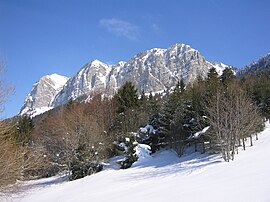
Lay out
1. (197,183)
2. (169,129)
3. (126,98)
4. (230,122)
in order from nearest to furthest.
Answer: (197,183) → (230,122) → (169,129) → (126,98)

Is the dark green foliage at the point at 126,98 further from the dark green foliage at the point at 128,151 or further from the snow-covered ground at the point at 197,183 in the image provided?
the snow-covered ground at the point at 197,183

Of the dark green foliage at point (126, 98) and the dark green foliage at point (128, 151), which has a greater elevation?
the dark green foliage at point (126, 98)

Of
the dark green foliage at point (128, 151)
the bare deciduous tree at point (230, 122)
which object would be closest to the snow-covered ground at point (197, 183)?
the bare deciduous tree at point (230, 122)

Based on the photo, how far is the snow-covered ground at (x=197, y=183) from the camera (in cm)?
1416

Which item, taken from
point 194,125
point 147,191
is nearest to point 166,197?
point 147,191

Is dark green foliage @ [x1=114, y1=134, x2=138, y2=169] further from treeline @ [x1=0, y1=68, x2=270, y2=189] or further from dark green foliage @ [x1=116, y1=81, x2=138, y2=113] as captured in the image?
dark green foliage @ [x1=116, y1=81, x2=138, y2=113]

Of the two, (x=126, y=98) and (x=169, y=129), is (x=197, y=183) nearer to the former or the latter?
(x=169, y=129)

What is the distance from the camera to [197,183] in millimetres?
17656

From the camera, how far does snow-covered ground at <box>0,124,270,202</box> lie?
1416 cm

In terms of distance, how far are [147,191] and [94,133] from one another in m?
18.7

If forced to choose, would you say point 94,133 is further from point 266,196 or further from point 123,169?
point 266,196

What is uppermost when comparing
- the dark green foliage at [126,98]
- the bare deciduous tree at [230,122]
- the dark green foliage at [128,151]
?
the dark green foliage at [126,98]

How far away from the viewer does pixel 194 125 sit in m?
33.6

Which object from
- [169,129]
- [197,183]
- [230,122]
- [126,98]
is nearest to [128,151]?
[169,129]
